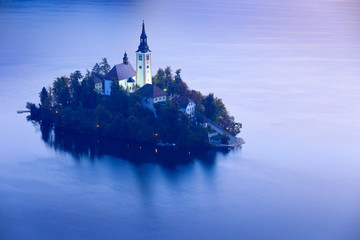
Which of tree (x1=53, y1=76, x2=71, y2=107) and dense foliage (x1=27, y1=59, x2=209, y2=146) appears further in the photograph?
tree (x1=53, y1=76, x2=71, y2=107)

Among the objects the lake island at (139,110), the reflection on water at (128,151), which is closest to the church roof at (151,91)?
the lake island at (139,110)

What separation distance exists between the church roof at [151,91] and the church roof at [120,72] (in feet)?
7.97

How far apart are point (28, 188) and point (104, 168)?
197 inches

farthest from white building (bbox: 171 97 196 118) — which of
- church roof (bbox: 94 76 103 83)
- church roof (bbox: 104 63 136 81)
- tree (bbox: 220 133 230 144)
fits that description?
church roof (bbox: 94 76 103 83)

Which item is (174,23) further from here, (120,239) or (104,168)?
(120,239)

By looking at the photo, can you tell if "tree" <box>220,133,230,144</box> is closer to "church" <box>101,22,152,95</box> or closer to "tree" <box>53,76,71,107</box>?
"church" <box>101,22,152,95</box>

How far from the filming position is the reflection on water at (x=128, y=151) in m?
34.0

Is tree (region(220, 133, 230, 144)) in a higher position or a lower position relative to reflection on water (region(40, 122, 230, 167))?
higher

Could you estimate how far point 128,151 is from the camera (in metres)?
35.3

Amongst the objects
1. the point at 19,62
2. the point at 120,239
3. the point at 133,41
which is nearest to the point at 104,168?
the point at 120,239

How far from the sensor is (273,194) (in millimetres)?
29500

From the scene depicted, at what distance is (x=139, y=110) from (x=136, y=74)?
4.32 metres

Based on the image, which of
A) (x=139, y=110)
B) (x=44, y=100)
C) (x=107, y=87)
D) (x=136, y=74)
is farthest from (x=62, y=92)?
(x=139, y=110)

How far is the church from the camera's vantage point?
39.4 metres
